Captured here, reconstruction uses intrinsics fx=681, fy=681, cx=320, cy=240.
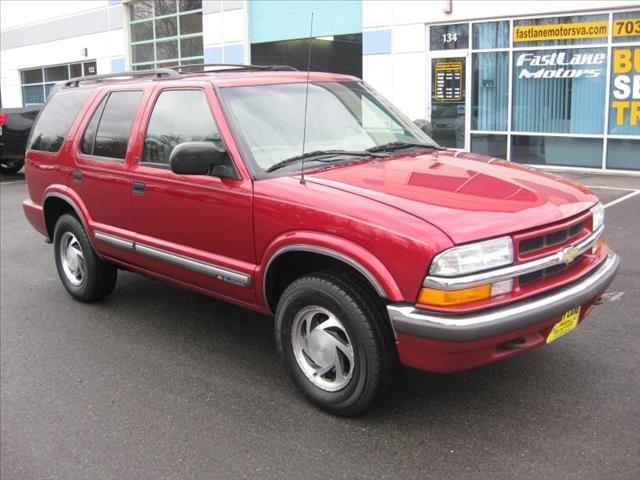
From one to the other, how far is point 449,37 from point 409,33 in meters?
0.95

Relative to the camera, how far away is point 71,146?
5617 millimetres

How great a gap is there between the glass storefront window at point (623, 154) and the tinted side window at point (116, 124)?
34.1 feet

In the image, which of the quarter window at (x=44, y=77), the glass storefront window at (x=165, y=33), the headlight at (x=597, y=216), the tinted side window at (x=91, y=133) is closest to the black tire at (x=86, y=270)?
the tinted side window at (x=91, y=133)

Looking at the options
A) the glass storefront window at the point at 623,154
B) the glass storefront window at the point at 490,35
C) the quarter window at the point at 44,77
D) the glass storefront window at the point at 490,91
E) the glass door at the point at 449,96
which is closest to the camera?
the glass storefront window at the point at 623,154

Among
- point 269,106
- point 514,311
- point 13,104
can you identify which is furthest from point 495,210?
point 13,104

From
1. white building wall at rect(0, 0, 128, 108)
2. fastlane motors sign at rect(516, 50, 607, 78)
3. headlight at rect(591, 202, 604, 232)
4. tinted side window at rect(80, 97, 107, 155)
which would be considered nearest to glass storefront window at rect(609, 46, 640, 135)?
fastlane motors sign at rect(516, 50, 607, 78)

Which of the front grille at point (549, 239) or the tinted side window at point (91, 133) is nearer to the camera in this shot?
the front grille at point (549, 239)

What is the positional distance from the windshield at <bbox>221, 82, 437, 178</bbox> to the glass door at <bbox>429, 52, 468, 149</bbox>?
10238mm

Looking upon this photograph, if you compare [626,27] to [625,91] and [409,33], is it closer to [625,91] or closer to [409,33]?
[625,91]

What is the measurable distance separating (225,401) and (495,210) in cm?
185

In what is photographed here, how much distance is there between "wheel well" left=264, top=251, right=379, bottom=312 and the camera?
3655mm

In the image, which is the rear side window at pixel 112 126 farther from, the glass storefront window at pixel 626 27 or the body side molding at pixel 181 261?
the glass storefront window at pixel 626 27

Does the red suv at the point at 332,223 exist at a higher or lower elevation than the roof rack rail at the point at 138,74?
lower

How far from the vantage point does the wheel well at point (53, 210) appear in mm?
5918
